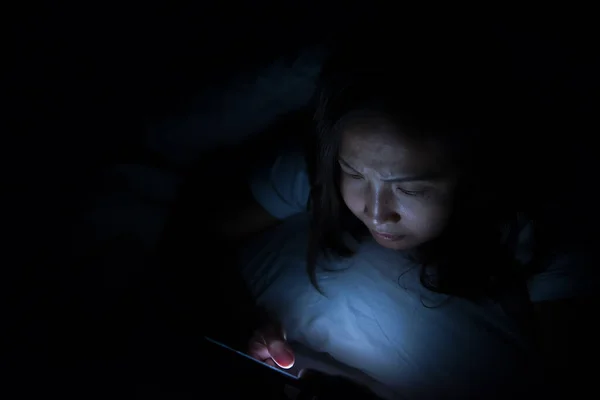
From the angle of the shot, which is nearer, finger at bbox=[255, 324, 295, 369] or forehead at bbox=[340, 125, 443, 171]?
forehead at bbox=[340, 125, 443, 171]

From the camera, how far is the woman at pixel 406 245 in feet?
1.88

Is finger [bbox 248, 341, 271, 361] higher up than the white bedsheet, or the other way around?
the white bedsheet

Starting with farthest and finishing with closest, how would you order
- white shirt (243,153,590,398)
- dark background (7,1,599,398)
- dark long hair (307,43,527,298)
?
white shirt (243,153,590,398)
dark background (7,1,599,398)
dark long hair (307,43,527,298)

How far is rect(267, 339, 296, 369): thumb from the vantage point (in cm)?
75

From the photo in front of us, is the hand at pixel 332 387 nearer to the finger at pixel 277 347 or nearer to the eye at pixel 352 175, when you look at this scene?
the finger at pixel 277 347

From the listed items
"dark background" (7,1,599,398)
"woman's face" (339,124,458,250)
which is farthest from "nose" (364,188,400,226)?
"dark background" (7,1,599,398)

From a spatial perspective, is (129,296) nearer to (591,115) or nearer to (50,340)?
(50,340)

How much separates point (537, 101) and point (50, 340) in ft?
3.01

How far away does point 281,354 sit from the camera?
0.75 m

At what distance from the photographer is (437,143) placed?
0.57 m

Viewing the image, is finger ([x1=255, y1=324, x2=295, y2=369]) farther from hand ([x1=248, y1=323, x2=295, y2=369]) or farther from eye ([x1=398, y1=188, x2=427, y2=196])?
eye ([x1=398, y1=188, x2=427, y2=196])

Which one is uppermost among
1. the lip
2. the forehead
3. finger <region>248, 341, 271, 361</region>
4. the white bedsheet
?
the forehead

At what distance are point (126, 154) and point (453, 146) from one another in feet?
2.25

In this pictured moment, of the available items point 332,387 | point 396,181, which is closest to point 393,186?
point 396,181
